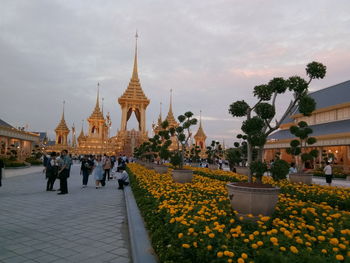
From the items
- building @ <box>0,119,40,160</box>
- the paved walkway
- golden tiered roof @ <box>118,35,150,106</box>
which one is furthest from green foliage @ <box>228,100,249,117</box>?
golden tiered roof @ <box>118,35,150,106</box>

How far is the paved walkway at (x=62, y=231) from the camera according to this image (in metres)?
5.30

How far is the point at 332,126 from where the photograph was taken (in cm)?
3247

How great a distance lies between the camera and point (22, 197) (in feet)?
37.5

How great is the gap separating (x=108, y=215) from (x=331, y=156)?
29.1 m

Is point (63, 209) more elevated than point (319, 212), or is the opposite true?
point (319, 212)

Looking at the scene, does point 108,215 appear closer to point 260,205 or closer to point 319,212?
point 260,205

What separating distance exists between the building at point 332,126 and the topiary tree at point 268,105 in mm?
23945

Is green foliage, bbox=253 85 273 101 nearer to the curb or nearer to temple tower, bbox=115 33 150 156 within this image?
the curb

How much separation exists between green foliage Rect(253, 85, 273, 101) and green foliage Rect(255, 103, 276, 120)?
0.49 meters

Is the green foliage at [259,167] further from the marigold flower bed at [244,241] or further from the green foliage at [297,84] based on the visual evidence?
the green foliage at [297,84]

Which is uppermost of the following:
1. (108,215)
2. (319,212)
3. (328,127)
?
(328,127)

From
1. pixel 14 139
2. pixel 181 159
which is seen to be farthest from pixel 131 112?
pixel 181 159

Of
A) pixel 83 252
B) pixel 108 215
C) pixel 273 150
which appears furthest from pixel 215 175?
pixel 273 150

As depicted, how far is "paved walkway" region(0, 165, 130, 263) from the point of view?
5301 mm
